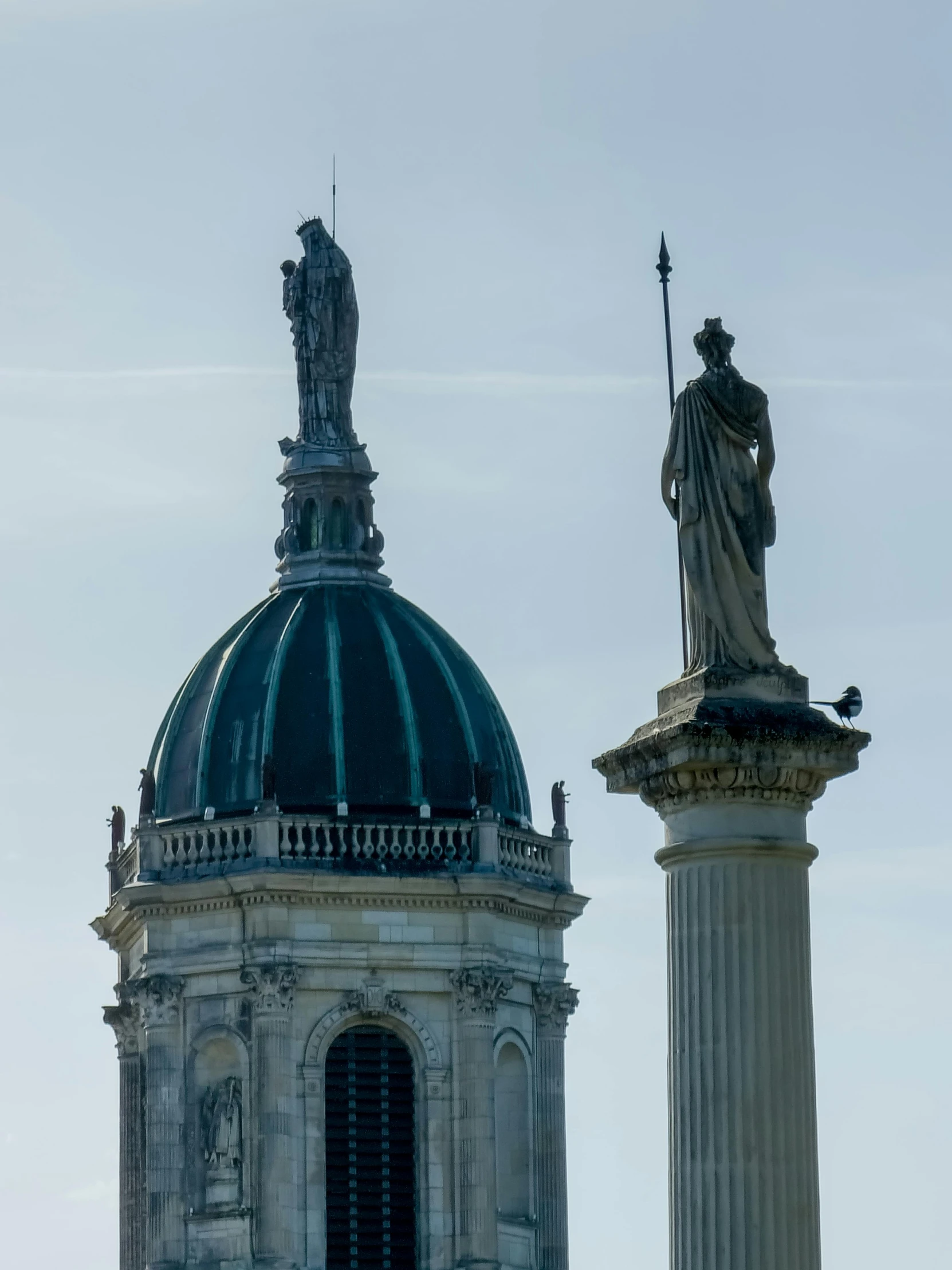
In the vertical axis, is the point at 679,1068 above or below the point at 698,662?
below

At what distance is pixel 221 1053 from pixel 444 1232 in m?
4.52

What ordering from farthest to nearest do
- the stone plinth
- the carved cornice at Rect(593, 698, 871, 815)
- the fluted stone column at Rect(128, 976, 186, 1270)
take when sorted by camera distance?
the fluted stone column at Rect(128, 976, 186, 1270) → the carved cornice at Rect(593, 698, 871, 815) → the stone plinth

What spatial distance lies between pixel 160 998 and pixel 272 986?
2.03 metres

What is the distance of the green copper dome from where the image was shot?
76.2 m

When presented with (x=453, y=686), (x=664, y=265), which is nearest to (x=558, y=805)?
(x=453, y=686)

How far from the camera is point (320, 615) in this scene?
7756 cm

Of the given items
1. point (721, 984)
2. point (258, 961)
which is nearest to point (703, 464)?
point (721, 984)

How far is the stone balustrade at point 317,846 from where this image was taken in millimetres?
75500

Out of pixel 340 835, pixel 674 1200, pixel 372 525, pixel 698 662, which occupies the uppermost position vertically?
pixel 372 525

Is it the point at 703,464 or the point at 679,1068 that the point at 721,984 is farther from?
the point at 703,464

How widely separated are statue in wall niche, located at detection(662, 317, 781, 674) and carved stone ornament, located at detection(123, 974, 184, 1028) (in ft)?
139

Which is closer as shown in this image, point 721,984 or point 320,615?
point 721,984

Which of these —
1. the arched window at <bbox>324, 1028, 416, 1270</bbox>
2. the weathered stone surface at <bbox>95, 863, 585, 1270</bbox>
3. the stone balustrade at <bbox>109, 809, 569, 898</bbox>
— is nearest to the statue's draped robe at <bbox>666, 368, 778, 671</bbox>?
the weathered stone surface at <bbox>95, 863, 585, 1270</bbox>

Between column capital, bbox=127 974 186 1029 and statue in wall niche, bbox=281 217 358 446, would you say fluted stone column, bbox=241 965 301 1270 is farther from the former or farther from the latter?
statue in wall niche, bbox=281 217 358 446
